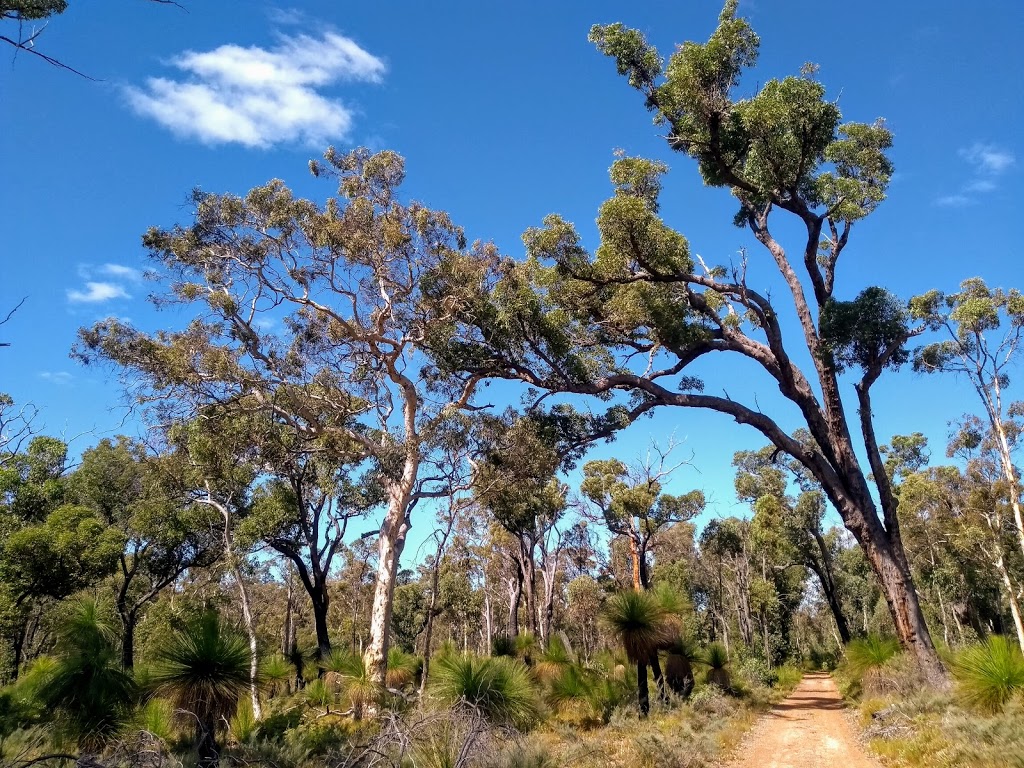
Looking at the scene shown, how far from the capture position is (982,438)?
26.0 m

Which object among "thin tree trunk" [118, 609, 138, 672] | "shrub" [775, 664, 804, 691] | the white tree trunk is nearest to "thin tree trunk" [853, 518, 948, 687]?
the white tree trunk

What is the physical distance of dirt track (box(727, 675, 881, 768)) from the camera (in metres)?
8.93

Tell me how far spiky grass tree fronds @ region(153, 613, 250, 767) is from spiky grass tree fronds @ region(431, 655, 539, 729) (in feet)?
9.60

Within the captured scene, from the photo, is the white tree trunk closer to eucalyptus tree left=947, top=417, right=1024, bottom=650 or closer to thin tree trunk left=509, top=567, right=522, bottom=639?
thin tree trunk left=509, top=567, right=522, bottom=639

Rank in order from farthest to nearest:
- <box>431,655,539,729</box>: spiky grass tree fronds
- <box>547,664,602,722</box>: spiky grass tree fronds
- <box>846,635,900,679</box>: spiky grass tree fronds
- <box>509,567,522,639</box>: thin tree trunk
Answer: <box>509,567,522,639</box>: thin tree trunk → <box>846,635,900,679</box>: spiky grass tree fronds → <box>547,664,602,722</box>: spiky grass tree fronds → <box>431,655,539,729</box>: spiky grass tree fronds

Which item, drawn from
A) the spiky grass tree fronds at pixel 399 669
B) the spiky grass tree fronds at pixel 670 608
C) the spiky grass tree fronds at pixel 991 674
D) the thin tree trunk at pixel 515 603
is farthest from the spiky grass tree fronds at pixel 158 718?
the thin tree trunk at pixel 515 603

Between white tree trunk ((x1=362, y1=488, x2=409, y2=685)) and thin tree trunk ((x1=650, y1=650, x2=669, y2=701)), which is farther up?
white tree trunk ((x1=362, y1=488, x2=409, y2=685))

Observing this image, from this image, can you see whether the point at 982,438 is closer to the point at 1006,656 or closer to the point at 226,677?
the point at 1006,656

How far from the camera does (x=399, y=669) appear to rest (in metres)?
14.5

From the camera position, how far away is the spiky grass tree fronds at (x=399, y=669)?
14.2m

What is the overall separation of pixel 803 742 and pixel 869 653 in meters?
4.14

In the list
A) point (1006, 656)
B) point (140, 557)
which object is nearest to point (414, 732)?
point (1006, 656)

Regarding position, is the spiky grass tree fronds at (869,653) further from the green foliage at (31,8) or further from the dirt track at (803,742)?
the green foliage at (31,8)

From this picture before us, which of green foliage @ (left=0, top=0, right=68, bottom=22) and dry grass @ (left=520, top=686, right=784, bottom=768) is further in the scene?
dry grass @ (left=520, top=686, right=784, bottom=768)
